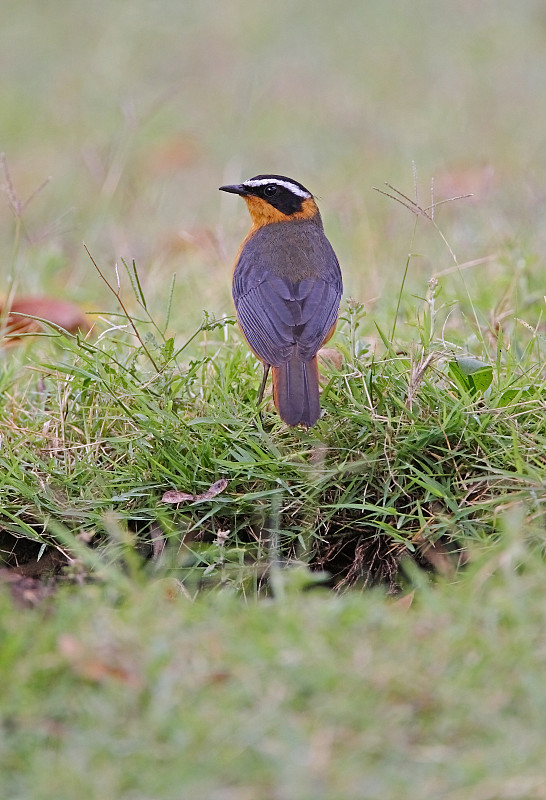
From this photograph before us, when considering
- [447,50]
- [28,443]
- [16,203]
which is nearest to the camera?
[28,443]

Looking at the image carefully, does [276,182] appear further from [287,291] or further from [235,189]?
[287,291]

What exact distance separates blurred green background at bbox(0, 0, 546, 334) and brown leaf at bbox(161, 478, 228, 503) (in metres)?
1.73

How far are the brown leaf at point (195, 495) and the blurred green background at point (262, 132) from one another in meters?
1.73

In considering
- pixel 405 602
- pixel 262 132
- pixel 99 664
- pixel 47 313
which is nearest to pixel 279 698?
pixel 99 664

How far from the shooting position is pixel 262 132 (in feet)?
37.0

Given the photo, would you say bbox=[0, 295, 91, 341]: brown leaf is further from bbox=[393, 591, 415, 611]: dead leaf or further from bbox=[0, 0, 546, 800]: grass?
bbox=[393, 591, 415, 611]: dead leaf

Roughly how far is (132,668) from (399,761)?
0.70 m

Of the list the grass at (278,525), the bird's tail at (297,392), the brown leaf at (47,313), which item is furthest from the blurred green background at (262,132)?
the bird's tail at (297,392)

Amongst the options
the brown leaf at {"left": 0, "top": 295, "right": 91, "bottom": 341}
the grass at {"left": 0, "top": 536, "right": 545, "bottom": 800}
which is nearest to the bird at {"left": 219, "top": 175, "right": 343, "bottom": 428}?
the brown leaf at {"left": 0, "top": 295, "right": 91, "bottom": 341}

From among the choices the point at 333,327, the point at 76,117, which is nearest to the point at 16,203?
the point at 333,327

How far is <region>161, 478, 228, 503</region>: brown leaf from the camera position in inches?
163

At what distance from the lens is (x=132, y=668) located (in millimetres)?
2697

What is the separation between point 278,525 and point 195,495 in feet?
1.20

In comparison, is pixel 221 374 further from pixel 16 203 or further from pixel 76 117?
pixel 76 117
